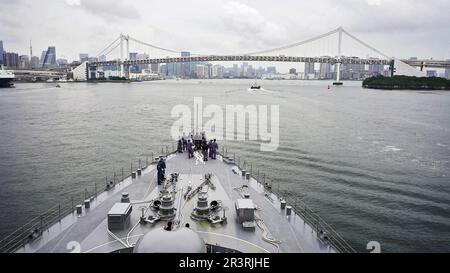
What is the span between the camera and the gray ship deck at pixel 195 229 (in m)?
8.28

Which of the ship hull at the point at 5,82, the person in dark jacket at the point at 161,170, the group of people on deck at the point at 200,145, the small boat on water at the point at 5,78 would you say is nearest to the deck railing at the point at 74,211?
the group of people on deck at the point at 200,145

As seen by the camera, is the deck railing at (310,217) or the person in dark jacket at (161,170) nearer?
the deck railing at (310,217)

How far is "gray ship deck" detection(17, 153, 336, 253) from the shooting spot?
27.2 feet

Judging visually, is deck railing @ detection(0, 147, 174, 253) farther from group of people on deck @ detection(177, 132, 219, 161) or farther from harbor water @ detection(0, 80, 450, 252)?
group of people on deck @ detection(177, 132, 219, 161)

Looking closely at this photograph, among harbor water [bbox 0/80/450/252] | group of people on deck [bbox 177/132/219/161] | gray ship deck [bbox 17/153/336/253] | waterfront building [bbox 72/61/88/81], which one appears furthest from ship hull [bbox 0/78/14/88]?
gray ship deck [bbox 17/153/336/253]

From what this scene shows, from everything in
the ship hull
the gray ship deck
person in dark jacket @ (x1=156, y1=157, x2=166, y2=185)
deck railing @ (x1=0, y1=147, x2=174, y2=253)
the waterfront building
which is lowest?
deck railing @ (x1=0, y1=147, x2=174, y2=253)

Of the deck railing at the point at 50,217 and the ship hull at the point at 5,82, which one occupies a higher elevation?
the ship hull at the point at 5,82

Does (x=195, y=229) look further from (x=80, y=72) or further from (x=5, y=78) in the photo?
(x=80, y=72)

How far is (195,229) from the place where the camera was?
8758 mm

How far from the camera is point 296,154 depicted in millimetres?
25844

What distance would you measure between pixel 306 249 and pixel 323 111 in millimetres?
45856

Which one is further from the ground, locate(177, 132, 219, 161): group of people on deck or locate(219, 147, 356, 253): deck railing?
locate(177, 132, 219, 161): group of people on deck

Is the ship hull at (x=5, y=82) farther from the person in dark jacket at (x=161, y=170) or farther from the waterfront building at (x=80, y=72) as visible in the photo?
the person in dark jacket at (x=161, y=170)
